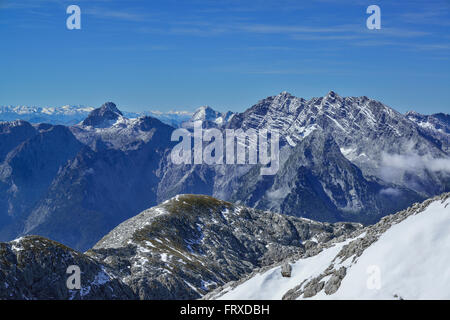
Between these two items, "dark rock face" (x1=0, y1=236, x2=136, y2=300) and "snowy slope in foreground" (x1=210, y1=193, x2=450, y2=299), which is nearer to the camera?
"snowy slope in foreground" (x1=210, y1=193, x2=450, y2=299)

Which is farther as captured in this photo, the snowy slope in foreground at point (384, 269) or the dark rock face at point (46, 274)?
the dark rock face at point (46, 274)

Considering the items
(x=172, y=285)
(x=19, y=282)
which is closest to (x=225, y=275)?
(x=172, y=285)

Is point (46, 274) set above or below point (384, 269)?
below

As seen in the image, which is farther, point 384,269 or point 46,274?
point 46,274

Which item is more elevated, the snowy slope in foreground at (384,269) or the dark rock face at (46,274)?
the snowy slope in foreground at (384,269)
